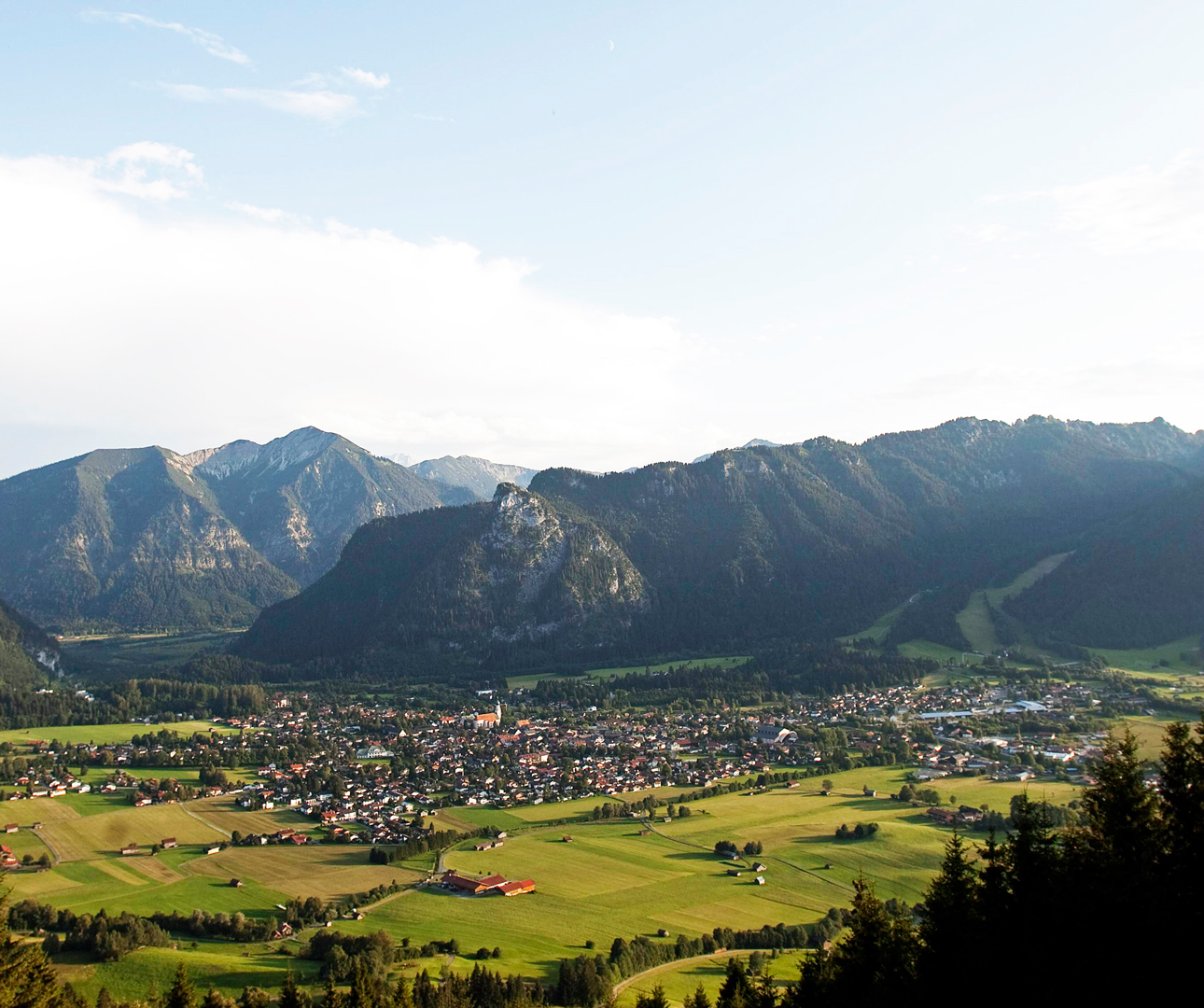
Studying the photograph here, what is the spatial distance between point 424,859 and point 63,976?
23.5 metres

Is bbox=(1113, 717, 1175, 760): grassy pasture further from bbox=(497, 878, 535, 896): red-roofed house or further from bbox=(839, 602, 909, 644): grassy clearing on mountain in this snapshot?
bbox=(839, 602, 909, 644): grassy clearing on mountain

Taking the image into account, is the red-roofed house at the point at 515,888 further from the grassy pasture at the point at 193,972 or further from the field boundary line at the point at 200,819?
the field boundary line at the point at 200,819

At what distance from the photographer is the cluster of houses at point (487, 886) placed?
53531 millimetres

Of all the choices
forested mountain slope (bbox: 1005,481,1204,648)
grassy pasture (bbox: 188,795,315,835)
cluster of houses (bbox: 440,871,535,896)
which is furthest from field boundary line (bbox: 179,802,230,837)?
→ forested mountain slope (bbox: 1005,481,1204,648)

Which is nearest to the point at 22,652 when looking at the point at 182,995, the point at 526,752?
the point at 526,752

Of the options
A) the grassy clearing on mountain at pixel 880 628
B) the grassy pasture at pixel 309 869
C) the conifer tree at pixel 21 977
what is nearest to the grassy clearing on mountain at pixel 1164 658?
the grassy clearing on mountain at pixel 880 628

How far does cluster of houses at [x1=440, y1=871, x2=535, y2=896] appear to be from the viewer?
5353 centimetres

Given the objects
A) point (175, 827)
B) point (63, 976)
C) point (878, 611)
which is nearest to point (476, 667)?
point (878, 611)

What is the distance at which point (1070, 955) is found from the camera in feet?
57.5

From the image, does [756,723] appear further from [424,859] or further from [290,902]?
[290,902]

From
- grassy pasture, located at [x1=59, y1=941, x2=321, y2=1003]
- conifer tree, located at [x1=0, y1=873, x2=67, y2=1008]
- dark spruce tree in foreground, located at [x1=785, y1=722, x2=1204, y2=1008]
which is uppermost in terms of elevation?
dark spruce tree in foreground, located at [x1=785, y1=722, x2=1204, y2=1008]

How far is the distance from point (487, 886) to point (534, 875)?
3901 millimetres

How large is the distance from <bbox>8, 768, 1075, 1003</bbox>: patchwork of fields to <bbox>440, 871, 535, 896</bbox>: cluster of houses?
914 mm

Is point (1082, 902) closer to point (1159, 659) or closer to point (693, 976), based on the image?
point (693, 976)
